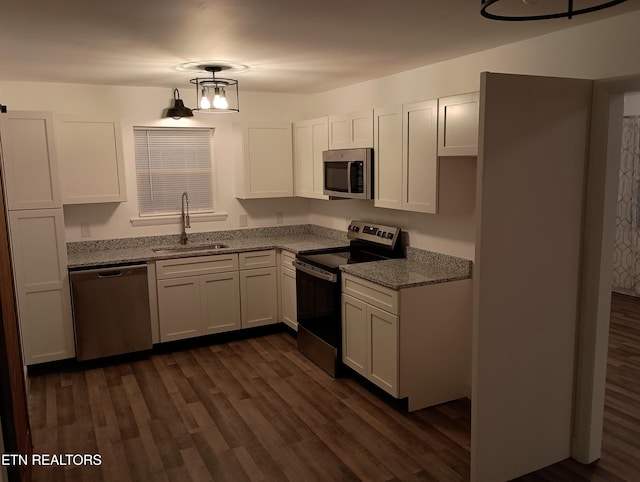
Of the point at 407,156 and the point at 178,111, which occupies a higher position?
the point at 178,111

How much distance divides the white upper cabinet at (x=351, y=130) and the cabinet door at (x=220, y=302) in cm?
158

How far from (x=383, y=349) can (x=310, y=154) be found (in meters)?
2.22

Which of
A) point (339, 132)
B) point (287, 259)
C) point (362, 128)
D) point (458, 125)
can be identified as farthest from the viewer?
point (287, 259)

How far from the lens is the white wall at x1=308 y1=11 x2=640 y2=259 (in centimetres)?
262

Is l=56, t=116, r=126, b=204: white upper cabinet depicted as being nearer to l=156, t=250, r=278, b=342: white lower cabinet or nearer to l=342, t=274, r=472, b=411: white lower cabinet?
l=156, t=250, r=278, b=342: white lower cabinet

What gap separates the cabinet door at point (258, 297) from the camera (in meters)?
4.98

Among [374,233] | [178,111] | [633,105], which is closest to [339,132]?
[374,233]

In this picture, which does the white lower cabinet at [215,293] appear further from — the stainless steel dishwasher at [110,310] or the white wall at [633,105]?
the white wall at [633,105]

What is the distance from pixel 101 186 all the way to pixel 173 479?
269 cm

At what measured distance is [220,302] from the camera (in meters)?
4.87

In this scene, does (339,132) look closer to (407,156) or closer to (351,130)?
(351,130)

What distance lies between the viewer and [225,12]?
2346 mm

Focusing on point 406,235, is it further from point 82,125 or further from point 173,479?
point 82,125

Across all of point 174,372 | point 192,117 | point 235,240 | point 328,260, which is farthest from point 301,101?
point 174,372
